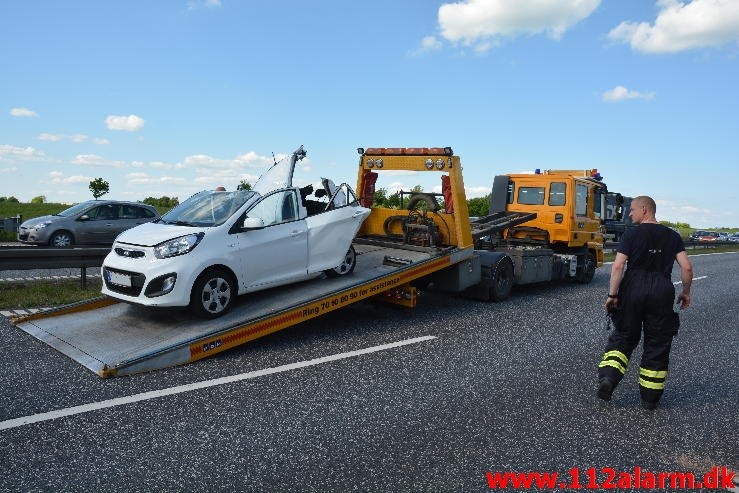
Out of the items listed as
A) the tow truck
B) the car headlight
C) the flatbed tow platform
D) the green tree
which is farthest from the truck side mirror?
the green tree

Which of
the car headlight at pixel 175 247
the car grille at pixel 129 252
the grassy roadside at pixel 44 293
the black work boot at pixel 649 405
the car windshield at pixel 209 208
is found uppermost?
the car windshield at pixel 209 208

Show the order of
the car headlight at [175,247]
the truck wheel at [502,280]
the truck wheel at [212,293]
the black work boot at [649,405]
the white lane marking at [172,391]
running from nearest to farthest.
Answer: the white lane marking at [172,391] < the black work boot at [649,405] < the car headlight at [175,247] < the truck wheel at [212,293] < the truck wheel at [502,280]

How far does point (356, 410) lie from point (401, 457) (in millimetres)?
904

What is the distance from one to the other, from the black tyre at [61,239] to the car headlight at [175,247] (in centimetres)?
1114

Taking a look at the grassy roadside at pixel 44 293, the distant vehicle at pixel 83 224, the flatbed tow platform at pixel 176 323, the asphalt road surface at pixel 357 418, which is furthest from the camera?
the distant vehicle at pixel 83 224

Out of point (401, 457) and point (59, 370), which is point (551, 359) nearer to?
point (401, 457)

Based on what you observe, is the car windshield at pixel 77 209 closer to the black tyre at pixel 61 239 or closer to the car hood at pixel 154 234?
the black tyre at pixel 61 239

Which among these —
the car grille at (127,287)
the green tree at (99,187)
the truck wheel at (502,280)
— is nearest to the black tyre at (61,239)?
the car grille at (127,287)

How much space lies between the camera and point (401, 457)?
402cm

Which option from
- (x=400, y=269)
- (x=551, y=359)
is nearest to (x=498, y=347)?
(x=551, y=359)

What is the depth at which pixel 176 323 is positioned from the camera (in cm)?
666

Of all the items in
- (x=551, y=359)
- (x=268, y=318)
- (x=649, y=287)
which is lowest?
(x=551, y=359)

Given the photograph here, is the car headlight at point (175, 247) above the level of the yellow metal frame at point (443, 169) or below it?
below

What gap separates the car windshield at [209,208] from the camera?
702 centimetres
